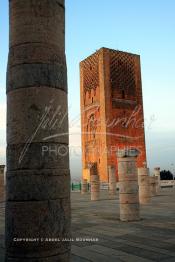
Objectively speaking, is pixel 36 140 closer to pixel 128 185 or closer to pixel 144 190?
pixel 128 185

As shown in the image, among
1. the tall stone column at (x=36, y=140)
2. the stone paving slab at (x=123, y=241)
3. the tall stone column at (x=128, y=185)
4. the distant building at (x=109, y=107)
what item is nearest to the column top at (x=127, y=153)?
the tall stone column at (x=128, y=185)

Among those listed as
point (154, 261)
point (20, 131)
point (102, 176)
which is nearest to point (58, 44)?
point (20, 131)

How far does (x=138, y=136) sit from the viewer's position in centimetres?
4306

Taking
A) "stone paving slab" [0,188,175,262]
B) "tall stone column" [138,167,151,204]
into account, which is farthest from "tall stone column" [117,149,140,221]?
"tall stone column" [138,167,151,204]

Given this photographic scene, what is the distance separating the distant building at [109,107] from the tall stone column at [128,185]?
28699 mm

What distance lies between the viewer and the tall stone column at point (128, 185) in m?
10.3

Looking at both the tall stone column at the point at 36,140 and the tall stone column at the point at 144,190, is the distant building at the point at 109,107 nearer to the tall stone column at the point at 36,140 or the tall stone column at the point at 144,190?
the tall stone column at the point at 144,190

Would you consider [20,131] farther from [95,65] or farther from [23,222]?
[95,65]

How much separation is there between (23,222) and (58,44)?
77.0 inches

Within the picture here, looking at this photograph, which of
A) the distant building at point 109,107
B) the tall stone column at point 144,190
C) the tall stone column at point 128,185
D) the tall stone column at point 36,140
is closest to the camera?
the tall stone column at point 36,140

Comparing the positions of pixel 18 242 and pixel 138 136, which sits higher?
pixel 138 136

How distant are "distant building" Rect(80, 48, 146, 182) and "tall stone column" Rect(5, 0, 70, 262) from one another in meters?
35.7

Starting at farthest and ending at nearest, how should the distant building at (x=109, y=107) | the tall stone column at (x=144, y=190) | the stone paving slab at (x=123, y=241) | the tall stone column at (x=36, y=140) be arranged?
the distant building at (x=109, y=107) → the tall stone column at (x=144, y=190) → the stone paving slab at (x=123, y=241) → the tall stone column at (x=36, y=140)

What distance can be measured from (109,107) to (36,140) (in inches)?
1473
